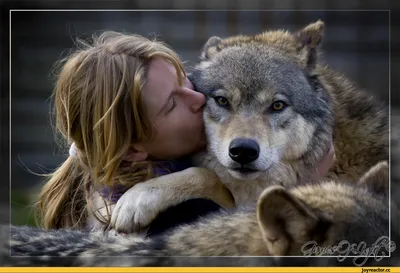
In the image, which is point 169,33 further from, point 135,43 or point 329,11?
point 329,11

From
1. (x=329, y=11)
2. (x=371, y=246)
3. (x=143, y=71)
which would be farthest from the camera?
(x=329, y=11)

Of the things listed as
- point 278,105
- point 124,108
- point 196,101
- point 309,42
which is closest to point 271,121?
point 278,105

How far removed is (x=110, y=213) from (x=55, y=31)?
1.11m

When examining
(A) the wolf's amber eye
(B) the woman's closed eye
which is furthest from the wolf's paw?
(A) the wolf's amber eye

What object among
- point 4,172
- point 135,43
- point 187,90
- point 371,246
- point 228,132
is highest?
point 135,43

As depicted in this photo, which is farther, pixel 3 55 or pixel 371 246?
pixel 3 55

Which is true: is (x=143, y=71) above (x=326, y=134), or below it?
above

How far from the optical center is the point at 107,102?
3.56 metres

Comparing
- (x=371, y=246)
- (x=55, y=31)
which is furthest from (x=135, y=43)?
(x=371, y=246)

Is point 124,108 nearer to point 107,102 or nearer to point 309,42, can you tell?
point 107,102

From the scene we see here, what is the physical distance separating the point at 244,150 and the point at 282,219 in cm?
91

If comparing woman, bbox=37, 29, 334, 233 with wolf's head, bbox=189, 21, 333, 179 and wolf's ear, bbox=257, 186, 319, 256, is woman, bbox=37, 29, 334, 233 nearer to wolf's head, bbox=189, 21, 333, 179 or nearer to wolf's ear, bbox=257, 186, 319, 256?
wolf's head, bbox=189, 21, 333, 179

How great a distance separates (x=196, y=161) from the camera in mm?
3920

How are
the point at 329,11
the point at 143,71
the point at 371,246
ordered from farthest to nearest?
the point at 329,11 → the point at 143,71 → the point at 371,246
